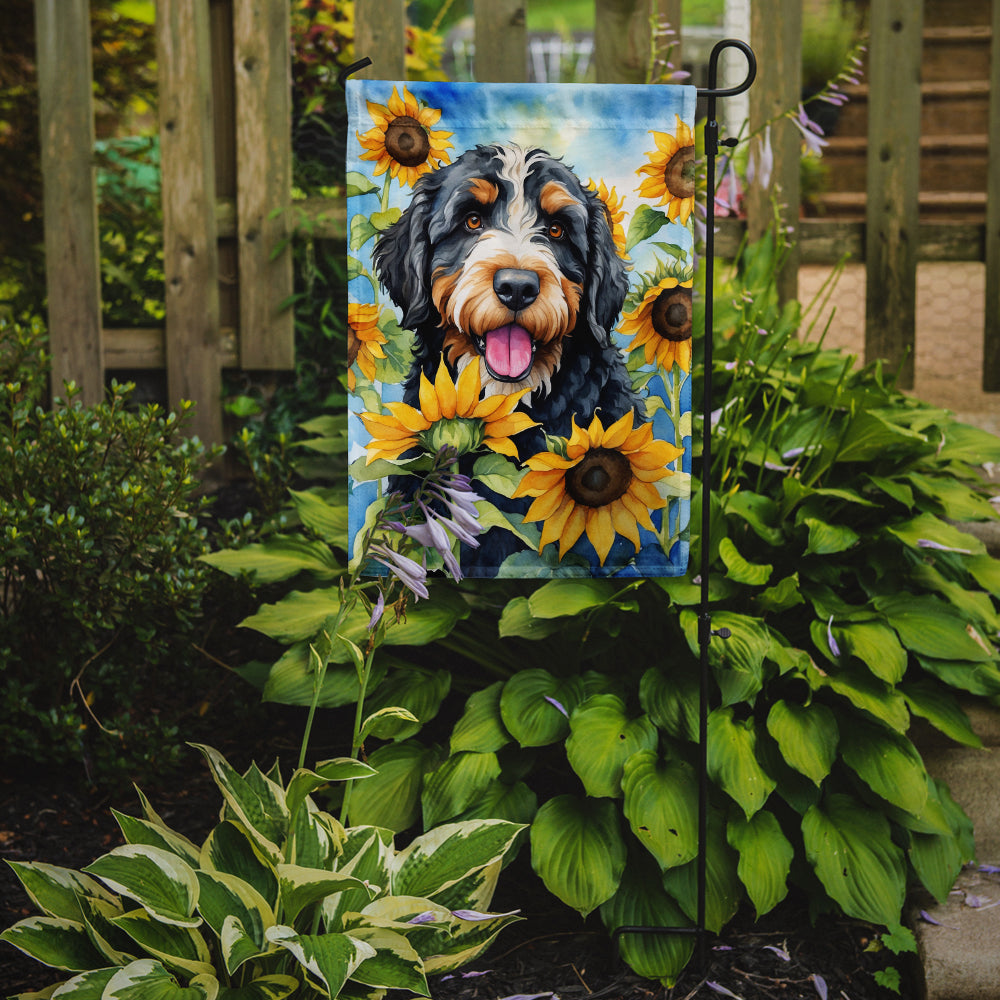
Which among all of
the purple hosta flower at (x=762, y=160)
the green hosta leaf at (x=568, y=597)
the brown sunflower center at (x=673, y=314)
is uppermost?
the purple hosta flower at (x=762, y=160)

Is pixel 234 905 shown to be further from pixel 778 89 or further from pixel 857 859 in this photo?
pixel 778 89

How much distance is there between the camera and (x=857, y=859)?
1.78 meters

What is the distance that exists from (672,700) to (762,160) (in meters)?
1.27

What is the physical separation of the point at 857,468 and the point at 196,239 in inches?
79.6

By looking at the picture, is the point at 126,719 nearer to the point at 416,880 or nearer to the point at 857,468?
the point at 416,880

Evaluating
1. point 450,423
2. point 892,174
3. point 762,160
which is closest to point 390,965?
point 450,423

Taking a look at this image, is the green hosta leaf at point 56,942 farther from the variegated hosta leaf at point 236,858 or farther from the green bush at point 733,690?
the green bush at point 733,690

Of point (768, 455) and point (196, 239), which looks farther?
point (196, 239)

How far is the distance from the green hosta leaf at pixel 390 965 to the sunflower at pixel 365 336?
88 cm

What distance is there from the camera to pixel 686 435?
1786mm

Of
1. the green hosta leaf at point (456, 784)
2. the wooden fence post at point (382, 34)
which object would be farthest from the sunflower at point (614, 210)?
the wooden fence post at point (382, 34)

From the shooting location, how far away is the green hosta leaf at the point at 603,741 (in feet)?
5.72

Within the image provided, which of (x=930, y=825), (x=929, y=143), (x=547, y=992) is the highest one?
(x=929, y=143)

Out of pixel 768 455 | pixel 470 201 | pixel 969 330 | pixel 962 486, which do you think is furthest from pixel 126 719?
pixel 969 330
